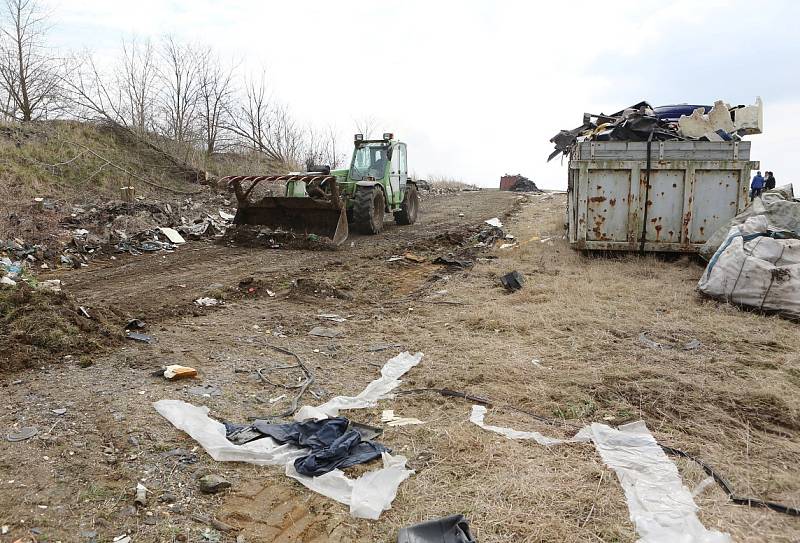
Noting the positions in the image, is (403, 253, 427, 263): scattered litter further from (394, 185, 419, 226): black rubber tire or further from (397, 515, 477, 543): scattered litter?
(397, 515, 477, 543): scattered litter

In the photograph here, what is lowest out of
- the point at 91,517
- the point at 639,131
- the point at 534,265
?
the point at 91,517

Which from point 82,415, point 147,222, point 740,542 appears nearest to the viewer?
point 740,542

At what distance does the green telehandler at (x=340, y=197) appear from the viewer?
10.8m

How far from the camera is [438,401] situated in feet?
13.0

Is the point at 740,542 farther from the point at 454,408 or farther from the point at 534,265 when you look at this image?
the point at 534,265

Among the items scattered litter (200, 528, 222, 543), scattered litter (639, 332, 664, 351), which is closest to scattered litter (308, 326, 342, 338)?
scattered litter (639, 332, 664, 351)

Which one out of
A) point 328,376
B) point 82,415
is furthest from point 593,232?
point 82,415

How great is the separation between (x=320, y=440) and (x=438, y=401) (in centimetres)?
94

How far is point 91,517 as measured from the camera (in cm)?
265

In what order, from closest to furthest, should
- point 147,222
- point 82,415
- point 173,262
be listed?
point 82,415
point 173,262
point 147,222

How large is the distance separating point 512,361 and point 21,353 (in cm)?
375

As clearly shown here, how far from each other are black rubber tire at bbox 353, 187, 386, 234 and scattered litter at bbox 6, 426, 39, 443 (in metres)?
8.87

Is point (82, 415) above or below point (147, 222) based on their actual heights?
below

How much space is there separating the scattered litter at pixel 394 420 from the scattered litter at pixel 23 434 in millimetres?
2032
